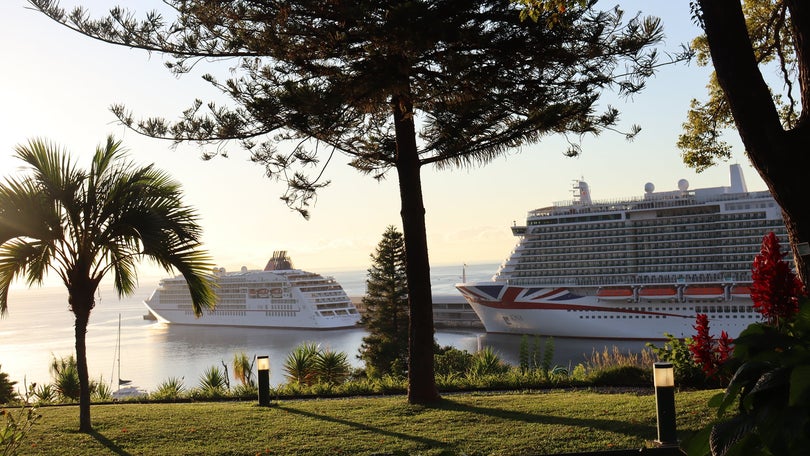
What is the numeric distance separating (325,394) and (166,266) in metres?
3.00

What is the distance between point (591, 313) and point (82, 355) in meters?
27.9

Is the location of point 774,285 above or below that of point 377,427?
above

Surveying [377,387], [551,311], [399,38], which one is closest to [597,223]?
[551,311]

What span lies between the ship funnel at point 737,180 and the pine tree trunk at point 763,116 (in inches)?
1310

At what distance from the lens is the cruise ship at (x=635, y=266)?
29531 mm

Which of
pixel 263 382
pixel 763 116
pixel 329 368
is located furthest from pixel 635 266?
pixel 763 116

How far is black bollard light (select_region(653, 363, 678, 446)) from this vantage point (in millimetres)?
4340

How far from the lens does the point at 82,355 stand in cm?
547

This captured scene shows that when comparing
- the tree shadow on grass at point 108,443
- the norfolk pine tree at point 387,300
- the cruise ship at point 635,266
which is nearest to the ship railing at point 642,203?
the cruise ship at point 635,266

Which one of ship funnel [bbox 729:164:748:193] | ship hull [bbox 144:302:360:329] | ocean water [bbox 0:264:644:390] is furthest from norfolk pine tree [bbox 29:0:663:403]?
ship hull [bbox 144:302:360:329]

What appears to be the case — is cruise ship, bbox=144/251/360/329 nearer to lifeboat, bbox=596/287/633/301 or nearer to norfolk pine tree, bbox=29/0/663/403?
lifeboat, bbox=596/287/633/301

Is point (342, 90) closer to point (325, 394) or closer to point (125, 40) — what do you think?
point (125, 40)

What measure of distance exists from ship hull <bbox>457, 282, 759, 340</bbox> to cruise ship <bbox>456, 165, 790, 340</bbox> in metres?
0.04

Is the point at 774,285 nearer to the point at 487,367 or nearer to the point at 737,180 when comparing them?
the point at 487,367
